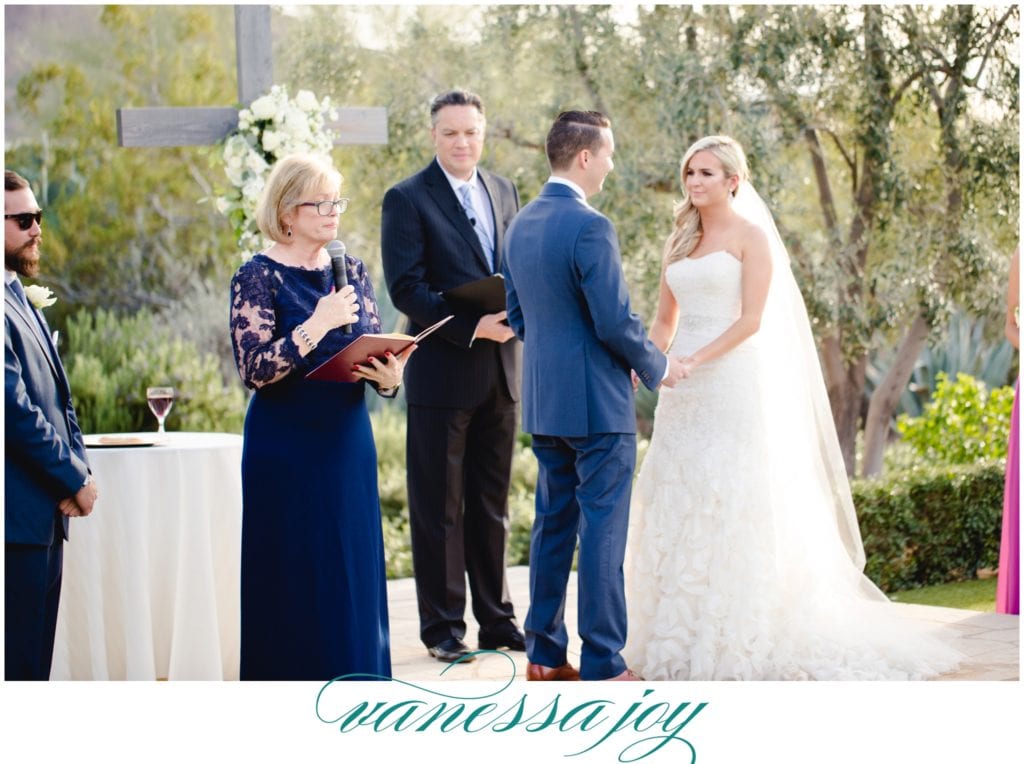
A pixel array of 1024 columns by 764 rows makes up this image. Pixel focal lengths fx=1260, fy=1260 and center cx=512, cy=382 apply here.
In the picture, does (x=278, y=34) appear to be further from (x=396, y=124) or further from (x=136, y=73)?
(x=396, y=124)

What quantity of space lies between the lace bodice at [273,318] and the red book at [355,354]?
70mm

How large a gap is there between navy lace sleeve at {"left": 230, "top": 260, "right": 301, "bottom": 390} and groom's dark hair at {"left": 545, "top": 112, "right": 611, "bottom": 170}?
Answer: 115cm

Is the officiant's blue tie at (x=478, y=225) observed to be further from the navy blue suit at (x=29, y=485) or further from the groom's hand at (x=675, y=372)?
the navy blue suit at (x=29, y=485)

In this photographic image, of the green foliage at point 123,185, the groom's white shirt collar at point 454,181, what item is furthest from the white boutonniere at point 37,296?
the green foliage at point 123,185

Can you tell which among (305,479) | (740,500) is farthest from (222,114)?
(740,500)

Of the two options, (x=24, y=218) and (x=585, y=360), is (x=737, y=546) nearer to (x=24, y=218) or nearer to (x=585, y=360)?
(x=585, y=360)

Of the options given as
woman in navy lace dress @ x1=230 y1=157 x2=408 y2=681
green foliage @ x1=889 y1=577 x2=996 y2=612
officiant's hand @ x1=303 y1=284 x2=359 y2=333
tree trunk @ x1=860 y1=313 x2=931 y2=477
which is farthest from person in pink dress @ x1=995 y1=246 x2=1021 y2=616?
officiant's hand @ x1=303 y1=284 x2=359 y2=333

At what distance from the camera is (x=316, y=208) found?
371 cm

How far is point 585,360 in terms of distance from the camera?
427 centimetres

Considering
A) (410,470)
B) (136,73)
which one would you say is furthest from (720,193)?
(136,73)

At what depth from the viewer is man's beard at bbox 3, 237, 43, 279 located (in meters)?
3.56

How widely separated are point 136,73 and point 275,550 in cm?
1356

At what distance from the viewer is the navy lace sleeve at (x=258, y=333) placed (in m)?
3.61

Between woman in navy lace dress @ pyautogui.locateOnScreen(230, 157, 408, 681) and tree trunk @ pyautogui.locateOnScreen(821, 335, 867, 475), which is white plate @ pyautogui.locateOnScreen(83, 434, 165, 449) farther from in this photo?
tree trunk @ pyautogui.locateOnScreen(821, 335, 867, 475)
